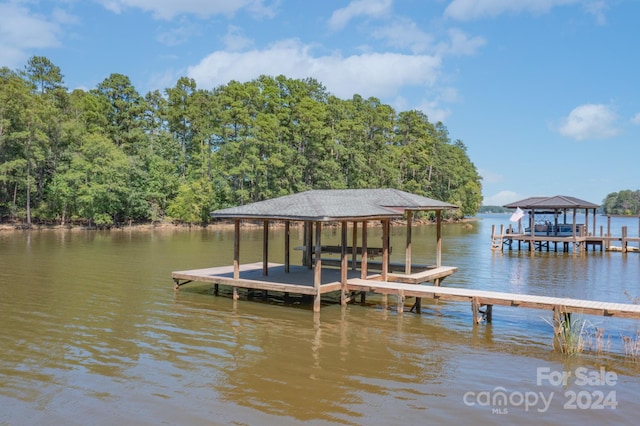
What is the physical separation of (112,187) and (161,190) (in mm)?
6467

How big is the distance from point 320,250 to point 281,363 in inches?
191

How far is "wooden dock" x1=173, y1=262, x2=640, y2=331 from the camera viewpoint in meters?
11.5

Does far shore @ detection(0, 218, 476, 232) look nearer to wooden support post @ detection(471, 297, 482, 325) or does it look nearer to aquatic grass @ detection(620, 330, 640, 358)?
wooden support post @ detection(471, 297, 482, 325)

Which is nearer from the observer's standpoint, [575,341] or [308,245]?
[575,341]

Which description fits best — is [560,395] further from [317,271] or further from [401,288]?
[317,271]

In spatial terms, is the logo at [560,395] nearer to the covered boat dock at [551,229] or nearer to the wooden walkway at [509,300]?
the wooden walkway at [509,300]

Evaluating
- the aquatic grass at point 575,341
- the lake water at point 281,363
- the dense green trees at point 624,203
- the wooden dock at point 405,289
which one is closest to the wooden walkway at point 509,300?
the wooden dock at point 405,289

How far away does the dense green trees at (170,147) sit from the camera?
140ft

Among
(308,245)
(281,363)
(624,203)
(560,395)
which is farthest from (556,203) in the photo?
(624,203)

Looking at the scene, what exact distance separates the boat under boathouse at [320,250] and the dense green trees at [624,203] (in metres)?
141

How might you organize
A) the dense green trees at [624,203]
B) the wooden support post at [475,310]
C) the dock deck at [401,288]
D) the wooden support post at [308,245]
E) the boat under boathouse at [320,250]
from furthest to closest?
the dense green trees at [624,203], the wooden support post at [308,245], the boat under boathouse at [320,250], the wooden support post at [475,310], the dock deck at [401,288]

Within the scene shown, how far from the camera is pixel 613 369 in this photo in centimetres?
975

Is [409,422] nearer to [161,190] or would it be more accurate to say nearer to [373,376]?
[373,376]

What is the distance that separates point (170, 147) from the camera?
53.5m
